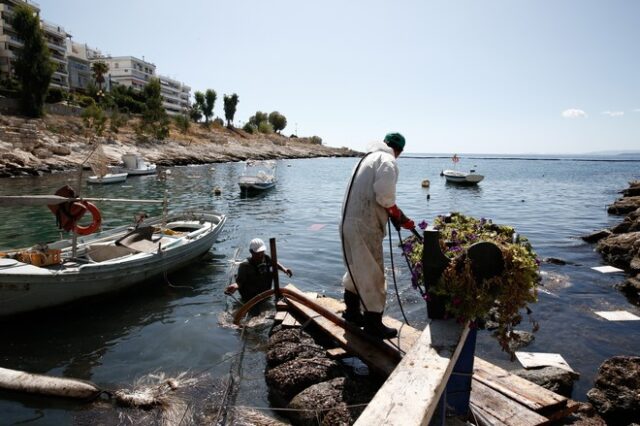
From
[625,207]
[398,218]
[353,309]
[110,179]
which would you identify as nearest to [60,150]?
[110,179]

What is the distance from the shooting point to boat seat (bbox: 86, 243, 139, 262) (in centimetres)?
1078

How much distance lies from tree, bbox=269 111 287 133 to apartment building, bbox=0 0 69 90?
77.1m

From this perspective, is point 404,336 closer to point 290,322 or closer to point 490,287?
point 490,287

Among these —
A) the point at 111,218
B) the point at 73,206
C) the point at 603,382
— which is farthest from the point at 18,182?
the point at 603,382

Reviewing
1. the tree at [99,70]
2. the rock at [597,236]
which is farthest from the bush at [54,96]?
the rock at [597,236]

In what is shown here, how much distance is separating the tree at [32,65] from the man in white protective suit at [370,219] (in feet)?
231

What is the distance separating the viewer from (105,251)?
36.0ft

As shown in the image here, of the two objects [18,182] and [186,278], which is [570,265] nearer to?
[186,278]

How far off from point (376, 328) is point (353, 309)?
2.09 ft

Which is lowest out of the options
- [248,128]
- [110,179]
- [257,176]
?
[110,179]

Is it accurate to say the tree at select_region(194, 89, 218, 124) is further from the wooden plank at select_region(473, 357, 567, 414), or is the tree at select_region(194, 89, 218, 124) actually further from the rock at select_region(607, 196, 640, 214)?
the wooden plank at select_region(473, 357, 567, 414)

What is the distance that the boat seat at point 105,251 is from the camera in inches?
424

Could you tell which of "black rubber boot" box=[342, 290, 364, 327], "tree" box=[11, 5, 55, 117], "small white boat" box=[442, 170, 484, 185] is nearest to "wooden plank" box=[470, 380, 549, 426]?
"black rubber boot" box=[342, 290, 364, 327]

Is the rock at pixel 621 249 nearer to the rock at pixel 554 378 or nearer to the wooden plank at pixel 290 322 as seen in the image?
the rock at pixel 554 378
